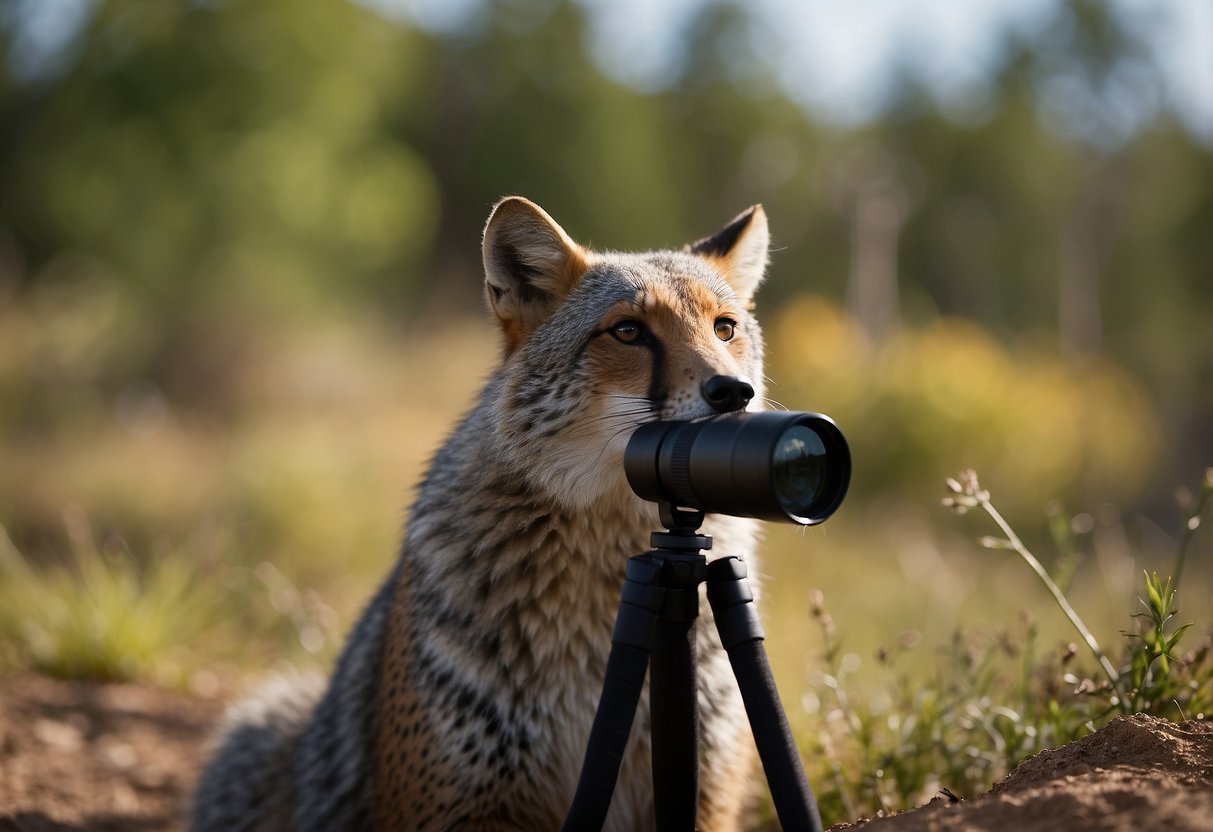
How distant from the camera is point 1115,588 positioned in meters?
5.98

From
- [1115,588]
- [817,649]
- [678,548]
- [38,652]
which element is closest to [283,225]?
[38,652]

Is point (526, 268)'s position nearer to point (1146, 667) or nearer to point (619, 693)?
point (619, 693)

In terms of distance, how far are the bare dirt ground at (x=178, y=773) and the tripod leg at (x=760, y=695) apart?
0.82ft

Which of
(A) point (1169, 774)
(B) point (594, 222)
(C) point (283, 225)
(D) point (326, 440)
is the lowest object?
(A) point (1169, 774)

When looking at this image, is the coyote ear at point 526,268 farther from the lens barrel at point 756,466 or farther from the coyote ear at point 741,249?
the lens barrel at point 756,466

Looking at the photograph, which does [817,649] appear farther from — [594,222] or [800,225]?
[800,225]

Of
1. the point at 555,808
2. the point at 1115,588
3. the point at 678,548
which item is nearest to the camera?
the point at 678,548

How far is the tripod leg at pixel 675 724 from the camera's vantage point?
2535mm

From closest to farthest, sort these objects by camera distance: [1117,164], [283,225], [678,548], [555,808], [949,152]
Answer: [678,548] < [555,808] < [283,225] < [1117,164] < [949,152]

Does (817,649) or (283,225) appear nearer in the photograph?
(817,649)

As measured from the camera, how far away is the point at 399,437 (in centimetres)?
1307

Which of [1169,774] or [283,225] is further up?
[283,225]

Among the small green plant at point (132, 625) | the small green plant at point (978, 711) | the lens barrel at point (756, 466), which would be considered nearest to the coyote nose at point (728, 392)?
the lens barrel at point (756, 466)

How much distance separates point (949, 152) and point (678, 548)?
105ft
